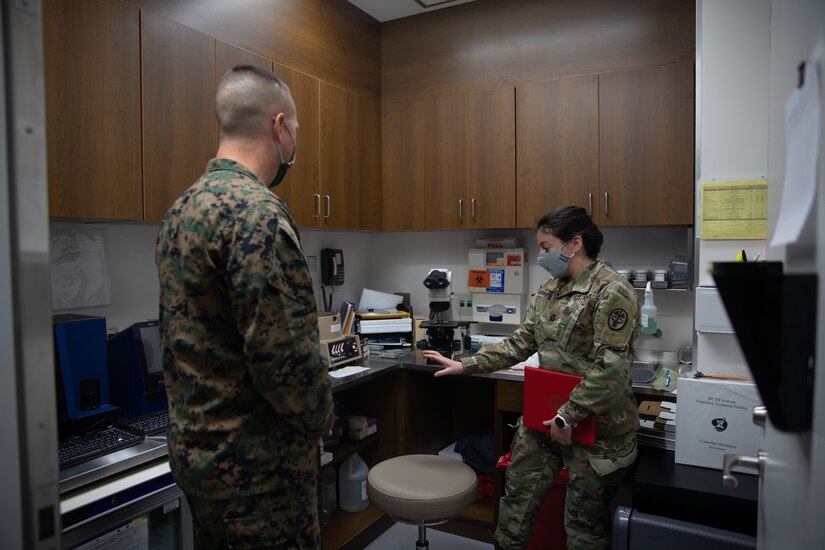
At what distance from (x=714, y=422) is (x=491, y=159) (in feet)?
5.87

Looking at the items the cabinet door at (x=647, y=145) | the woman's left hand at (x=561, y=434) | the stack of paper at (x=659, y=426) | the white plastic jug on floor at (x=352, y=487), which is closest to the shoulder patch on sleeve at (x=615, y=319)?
the woman's left hand at (x=561, y=434)

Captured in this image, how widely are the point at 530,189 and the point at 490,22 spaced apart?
104cm

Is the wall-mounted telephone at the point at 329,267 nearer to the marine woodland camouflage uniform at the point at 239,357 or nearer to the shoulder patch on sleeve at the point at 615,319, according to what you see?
the shoulder patch on sleeve at the point at 615,319

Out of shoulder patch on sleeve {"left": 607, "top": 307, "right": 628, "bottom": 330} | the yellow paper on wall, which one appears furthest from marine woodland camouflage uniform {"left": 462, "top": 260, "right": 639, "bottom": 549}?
the yellow paper on wall

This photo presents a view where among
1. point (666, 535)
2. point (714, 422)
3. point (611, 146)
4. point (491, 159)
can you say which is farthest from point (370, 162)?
point (666, 535)

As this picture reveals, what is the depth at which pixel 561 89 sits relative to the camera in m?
2.92

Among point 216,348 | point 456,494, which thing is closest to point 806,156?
point 216,348

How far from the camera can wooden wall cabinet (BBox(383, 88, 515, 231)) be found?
3.08 metres

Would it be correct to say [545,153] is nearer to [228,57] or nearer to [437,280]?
[437,280]

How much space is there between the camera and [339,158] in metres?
3.07

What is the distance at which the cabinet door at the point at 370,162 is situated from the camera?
3266mm

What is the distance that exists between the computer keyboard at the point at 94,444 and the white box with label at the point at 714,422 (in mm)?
1811

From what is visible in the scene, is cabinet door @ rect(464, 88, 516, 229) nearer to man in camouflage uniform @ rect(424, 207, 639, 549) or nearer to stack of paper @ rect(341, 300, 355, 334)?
stack of paper @ rect(341, 300, 355, 334)

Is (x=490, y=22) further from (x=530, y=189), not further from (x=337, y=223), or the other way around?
(x=337, y=223)
